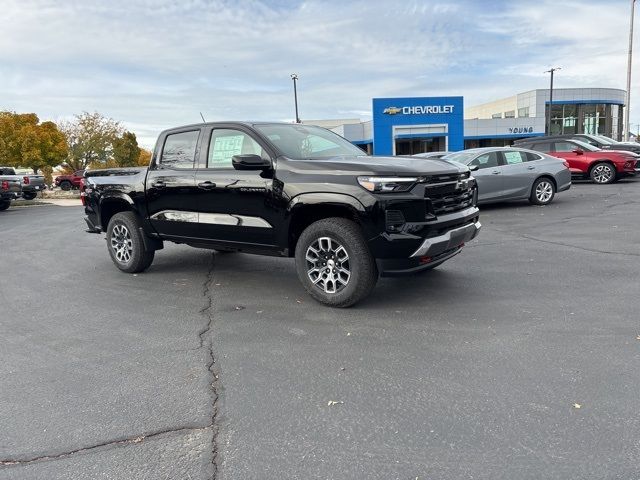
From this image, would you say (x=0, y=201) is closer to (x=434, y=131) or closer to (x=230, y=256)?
(x=230, y=256)

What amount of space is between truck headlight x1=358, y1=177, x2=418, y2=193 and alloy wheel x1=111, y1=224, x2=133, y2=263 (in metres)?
3.88

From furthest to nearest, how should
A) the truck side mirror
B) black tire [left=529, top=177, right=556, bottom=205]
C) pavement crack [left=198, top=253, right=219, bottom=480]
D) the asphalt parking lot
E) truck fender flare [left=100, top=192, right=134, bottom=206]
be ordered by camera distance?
1. black tire [left=529, top=177, right=556, bottom=205]
2. truck fender flare [left=100, top=192, right=134, bottom=206]
3. the truck side mirror
4. pavement crack [left=198, top=253, right=219, bottom=480]
5. the asphalt parking lot

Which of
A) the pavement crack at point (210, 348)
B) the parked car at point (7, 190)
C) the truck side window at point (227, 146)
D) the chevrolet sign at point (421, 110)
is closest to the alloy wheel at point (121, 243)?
the pavement crack at point (210, 348)

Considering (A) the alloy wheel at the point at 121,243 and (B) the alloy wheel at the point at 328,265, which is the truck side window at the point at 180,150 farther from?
(B) the alloy wheel at the point at 328,265

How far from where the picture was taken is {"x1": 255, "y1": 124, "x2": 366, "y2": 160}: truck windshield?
5652 mm

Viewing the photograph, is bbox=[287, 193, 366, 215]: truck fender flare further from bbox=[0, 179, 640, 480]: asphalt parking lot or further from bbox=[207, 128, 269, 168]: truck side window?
bbox=[0, 179, 640, 480]: asphalt parking lot

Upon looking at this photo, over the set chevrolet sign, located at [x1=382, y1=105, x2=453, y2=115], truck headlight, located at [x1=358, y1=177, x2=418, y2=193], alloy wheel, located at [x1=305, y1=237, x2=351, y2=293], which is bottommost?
alloy wheel, located at [x1=305, y1=237, x2=351, y2=293]

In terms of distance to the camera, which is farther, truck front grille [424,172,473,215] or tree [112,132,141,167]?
tree [112,132,141,167]

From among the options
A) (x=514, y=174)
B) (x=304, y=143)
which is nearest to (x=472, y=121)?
(x=514, y=174)

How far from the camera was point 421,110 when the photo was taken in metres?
46.4

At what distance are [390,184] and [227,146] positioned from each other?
2.20m

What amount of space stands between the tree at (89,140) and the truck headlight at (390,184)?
49.9 metres

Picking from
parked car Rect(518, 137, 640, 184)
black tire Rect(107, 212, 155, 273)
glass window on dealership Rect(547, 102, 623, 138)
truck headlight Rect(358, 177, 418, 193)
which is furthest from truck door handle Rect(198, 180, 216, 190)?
glass window on dealership Rect(547, 102, 623, 138)

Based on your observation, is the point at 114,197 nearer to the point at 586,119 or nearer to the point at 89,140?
the point at 89,140
